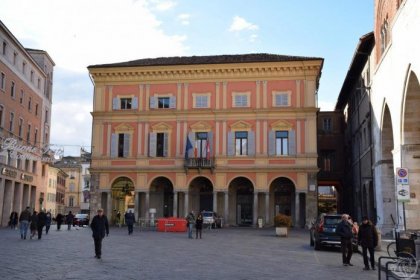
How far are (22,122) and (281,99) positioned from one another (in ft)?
74.5

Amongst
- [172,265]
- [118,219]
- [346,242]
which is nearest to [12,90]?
[118,219]

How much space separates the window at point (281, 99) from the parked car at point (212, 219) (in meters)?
10.0

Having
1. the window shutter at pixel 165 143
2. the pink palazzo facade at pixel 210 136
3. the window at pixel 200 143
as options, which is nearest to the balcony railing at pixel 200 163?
the pink palazzo facade at pixel 210 136

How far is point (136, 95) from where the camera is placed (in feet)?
141

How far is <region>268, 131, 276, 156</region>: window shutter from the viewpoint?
40.0 m

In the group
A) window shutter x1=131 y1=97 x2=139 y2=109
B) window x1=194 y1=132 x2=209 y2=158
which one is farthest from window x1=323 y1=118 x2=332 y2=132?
window shutter x1=131 y1=97 x2=139 y2=109

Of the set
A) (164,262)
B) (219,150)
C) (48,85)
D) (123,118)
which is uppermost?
(48,85)

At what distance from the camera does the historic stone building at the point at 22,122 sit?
130 feet

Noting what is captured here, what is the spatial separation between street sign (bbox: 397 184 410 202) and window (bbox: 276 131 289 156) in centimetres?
2495

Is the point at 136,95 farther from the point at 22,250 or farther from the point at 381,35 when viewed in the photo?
the point at 22,250

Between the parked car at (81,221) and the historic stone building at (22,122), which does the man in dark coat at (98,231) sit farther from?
the parked car at (81,221)

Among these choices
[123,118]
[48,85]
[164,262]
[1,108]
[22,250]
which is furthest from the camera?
[48,85]

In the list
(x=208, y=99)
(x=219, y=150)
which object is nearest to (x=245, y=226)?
(x=219, y=150)

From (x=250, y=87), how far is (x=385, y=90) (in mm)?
16147
